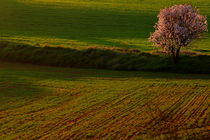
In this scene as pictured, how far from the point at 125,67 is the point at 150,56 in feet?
13.6

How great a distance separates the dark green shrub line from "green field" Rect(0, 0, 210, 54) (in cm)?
338

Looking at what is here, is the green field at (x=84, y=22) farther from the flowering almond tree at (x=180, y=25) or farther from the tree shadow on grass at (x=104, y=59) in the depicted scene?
the flowering almond tree at (x=180, y=25)

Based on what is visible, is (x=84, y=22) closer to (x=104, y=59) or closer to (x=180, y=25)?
(x=104, y=59)

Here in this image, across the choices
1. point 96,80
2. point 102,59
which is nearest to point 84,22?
point 102,59

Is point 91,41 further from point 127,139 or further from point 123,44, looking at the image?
point 127,139

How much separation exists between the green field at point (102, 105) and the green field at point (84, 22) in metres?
15.5

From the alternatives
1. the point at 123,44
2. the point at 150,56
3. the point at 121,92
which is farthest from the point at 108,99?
Answer: the point at 123,44

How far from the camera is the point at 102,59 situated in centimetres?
5775

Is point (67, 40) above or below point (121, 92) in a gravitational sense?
above

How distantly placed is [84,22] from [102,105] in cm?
5350

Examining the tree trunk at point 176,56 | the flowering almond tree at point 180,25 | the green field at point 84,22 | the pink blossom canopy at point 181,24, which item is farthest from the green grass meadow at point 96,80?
the pink blossom canopy at point 181,24

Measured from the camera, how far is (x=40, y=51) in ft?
202

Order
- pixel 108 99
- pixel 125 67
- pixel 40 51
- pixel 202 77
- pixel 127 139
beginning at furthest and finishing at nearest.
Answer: pixel 40 51, pixel 125 67, pixel 202 77, pixel 108 99, pixel 127 139

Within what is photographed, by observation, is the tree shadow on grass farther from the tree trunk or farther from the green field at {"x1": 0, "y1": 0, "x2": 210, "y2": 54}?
the green field at {"x1": 0, "y1": 0, "x2": 210, "y2": 54}
